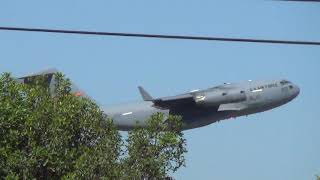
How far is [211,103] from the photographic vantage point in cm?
8806

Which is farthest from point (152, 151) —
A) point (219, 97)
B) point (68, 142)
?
point (219, 97)

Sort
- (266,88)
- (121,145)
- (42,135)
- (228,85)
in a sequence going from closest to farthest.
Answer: (42,135), (121,145), (266,88), (228,85)

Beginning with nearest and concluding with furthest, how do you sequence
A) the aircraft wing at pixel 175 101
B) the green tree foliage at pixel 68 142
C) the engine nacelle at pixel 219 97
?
the green tree foliage at pixel 68 142, the engine nacelle at pixel 219 97, the aircraft wing at pixel 175 101

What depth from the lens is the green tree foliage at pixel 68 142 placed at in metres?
35.8

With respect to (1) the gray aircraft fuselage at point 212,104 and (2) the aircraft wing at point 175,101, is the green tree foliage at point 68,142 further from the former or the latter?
(2) the aircraft wing at point 175,101

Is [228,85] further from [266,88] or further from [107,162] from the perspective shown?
[107,162]

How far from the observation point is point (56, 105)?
131 feet

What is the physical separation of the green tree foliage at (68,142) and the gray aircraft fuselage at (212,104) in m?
41.2

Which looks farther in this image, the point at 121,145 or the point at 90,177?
the point at 121,145

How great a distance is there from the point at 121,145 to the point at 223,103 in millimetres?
49149

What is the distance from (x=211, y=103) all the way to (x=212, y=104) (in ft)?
1.03

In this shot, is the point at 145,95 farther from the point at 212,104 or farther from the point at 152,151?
the point at 152,151

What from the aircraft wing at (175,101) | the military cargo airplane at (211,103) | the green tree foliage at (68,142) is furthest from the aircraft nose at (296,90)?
the green tree foliage at (68,142)

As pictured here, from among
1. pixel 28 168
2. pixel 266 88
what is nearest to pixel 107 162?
pixel 28 168
